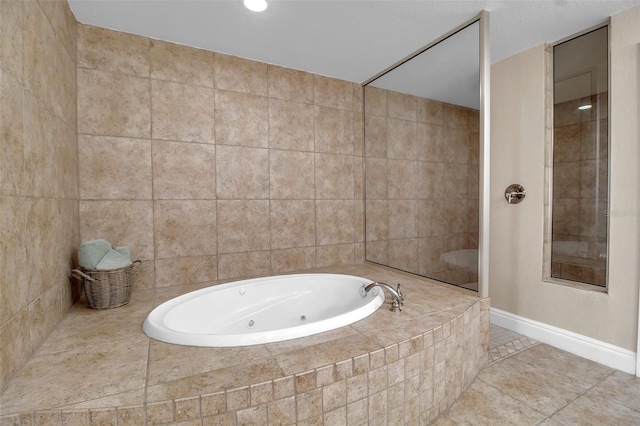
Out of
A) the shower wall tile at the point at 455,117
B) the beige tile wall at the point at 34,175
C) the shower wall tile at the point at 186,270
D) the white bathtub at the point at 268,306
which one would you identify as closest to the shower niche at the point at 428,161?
the shower wall tile at the point at 455,117

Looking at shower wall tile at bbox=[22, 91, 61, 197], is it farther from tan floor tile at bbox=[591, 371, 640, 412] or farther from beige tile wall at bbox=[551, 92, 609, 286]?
beige tile wall at bbox=[551, 92, 609, 286]

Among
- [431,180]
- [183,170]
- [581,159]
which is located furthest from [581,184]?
[183,170]

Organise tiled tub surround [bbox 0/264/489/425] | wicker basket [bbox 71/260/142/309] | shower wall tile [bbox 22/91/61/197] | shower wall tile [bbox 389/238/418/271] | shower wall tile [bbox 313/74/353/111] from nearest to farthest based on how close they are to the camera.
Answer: tiled tub surround [bbox 0/264/489/425] < shower wall tile [bbox 22/91/61/197] < wicker basket [bbox 71/260/142/309] < shower wall tile [bbox 389/238/418/271] < shower wall tile [bbox 313/74/353/111]

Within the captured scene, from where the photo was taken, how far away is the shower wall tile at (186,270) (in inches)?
84.8

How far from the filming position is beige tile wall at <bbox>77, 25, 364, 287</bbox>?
197cm

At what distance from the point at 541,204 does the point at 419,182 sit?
900 mm

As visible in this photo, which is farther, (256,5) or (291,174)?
(291,174)

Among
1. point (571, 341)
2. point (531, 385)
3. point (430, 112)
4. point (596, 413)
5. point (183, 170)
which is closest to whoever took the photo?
point (596, 413)

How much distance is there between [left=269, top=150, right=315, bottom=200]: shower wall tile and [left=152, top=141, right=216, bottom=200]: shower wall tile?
0.49 m

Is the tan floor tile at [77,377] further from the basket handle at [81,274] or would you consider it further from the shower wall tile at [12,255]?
the basket handle at [81,274]

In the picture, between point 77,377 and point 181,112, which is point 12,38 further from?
point 77,377

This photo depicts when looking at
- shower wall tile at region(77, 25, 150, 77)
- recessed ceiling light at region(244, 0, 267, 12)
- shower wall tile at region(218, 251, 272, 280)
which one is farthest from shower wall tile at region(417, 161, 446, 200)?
shower wall tile at region(77, 25, 150, 77)

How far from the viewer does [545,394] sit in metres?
1.65

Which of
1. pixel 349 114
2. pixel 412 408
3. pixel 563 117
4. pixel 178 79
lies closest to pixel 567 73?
pixel 563 117
